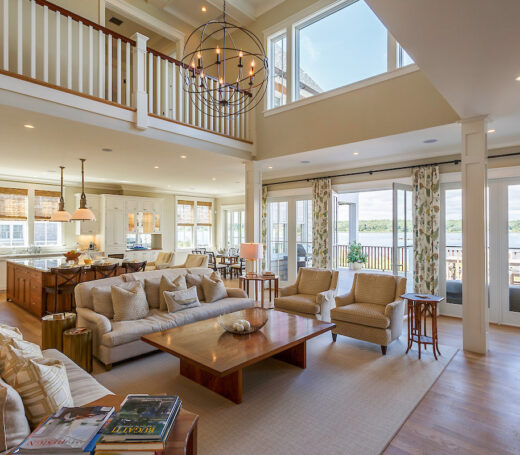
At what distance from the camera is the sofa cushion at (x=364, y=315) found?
12.7 feet

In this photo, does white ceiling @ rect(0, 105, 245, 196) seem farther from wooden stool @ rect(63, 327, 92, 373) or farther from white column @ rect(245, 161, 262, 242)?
wooden stool @ rect(63, 327, 92, 373)

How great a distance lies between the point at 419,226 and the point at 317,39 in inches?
148

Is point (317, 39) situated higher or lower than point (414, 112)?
higher

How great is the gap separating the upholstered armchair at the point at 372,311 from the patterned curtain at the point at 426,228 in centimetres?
164

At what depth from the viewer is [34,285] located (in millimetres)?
5656

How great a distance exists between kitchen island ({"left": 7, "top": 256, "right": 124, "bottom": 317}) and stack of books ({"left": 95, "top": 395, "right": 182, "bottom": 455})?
4599 millimetres

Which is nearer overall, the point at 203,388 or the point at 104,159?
the point at 203,388

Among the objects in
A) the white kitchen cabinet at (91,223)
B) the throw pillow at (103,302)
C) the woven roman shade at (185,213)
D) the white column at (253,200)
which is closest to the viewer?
the throw pillow at (103,302)

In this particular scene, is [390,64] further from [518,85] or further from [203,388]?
[203,388]

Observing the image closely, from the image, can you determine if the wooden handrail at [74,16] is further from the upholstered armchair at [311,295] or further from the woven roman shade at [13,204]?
the woven roman shade at [13,204]

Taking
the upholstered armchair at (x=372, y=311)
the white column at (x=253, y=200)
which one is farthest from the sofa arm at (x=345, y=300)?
the white column at (x=253, y=200)

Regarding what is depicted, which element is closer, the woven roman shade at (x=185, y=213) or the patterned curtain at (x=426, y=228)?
the patterned curtain at (x=426, y=228)

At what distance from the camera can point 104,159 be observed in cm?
592

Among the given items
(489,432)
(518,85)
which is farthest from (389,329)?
(518,85)
